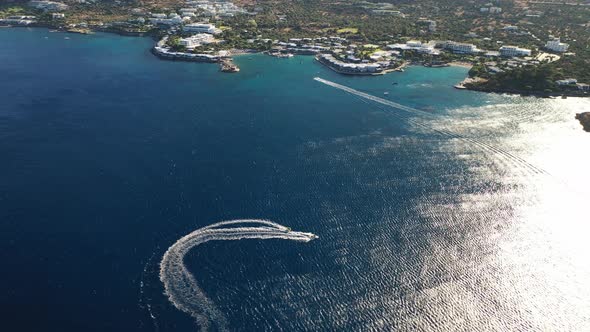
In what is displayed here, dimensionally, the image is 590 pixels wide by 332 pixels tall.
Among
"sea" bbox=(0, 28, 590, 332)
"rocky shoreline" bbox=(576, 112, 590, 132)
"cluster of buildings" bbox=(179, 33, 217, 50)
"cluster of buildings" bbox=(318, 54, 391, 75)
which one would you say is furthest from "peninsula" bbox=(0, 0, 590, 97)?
"sea" bbox=(0, 28, 590, 332)

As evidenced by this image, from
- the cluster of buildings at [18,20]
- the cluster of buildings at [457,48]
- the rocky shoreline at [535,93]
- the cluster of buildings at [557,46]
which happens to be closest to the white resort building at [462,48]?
the cluster of buildings at [457,48]

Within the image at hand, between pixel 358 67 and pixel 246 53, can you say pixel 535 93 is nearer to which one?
pixel 358 67

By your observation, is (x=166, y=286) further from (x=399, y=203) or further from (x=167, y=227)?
(x=399, y=203)

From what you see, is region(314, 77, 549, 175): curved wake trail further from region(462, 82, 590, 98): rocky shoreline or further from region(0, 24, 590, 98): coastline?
region(462, 82, 590, 98): rocky shoreline

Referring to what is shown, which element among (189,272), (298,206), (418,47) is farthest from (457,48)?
(189,272)

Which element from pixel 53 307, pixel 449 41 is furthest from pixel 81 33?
pixel 53 307
